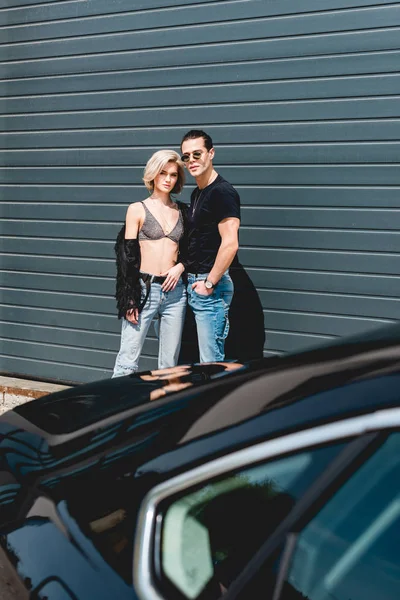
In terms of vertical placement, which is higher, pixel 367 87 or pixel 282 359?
pixel 367 87

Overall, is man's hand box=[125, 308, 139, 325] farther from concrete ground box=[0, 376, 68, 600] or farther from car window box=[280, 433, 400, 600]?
car window box=[280, 433, 400, 600]

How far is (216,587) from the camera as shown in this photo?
1.54 meters

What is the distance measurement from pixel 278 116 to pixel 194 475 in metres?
4.41

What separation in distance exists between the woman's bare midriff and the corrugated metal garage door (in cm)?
71

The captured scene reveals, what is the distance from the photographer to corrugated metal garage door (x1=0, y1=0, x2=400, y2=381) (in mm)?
5381

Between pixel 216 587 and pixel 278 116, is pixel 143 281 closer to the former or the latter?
pixel 278 116

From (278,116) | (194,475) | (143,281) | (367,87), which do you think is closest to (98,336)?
(143,281)

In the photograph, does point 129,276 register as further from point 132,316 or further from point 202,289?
point 202,289

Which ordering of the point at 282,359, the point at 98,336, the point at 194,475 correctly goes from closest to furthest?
the point at 194,475
the point at 282,359
the point at 98,336

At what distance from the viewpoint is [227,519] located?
5.29 feet

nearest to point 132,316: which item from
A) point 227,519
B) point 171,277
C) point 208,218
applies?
point 171,277

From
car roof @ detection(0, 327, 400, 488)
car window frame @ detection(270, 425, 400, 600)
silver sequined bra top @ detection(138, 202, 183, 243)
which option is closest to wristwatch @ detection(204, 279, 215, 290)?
silver sequined bra top @ detection(138, 202, 183, 243)

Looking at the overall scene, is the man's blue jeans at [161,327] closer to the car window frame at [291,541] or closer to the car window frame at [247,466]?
the car window frame at [247,466]

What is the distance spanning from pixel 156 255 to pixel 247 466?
390cm
